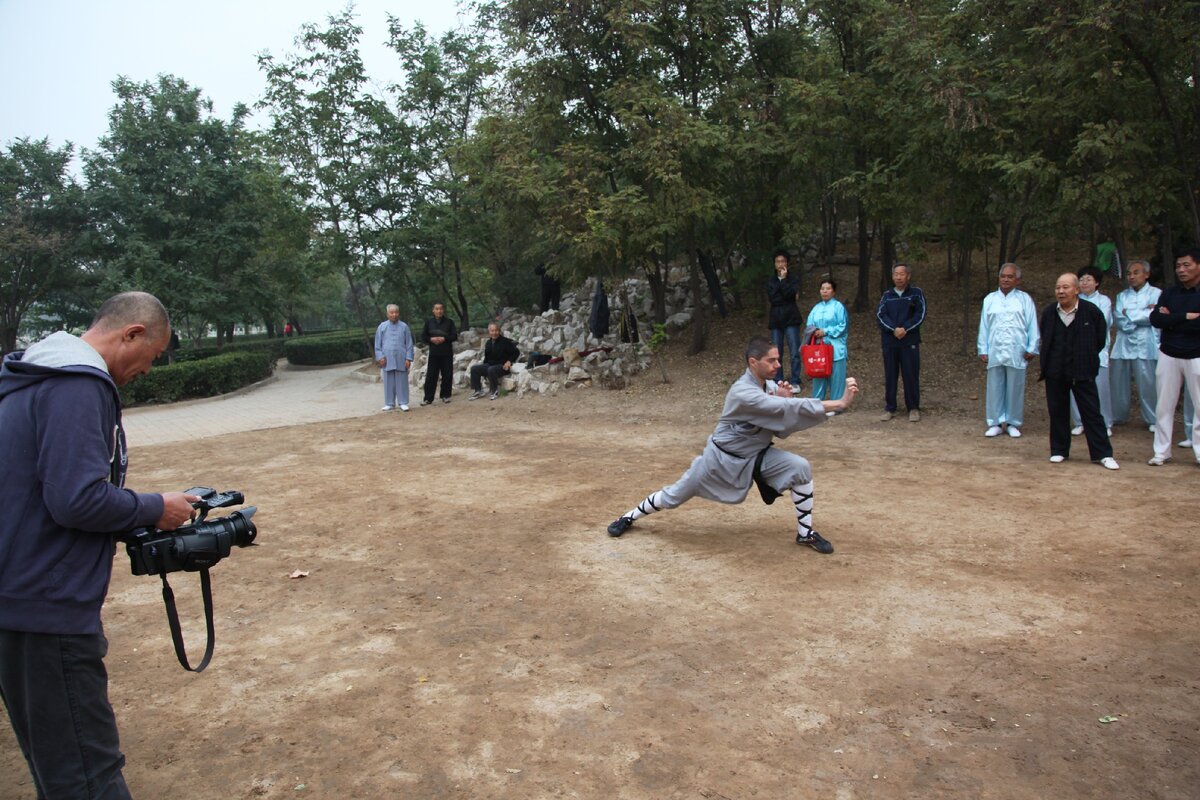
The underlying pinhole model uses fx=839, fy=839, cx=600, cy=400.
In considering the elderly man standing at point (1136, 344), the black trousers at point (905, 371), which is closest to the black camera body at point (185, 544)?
the black trousers at point (905, 371)

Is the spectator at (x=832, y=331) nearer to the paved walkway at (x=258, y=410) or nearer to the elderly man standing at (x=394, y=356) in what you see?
the elderly man standing at (x=394, y=356)

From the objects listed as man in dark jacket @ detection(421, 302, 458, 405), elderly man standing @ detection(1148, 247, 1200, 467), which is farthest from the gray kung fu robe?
man in dark jacket @ detection(421, 302, 458, 405)

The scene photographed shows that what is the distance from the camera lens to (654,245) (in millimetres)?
13445

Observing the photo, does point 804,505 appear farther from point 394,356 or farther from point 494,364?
point 394,356

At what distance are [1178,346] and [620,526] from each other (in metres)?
5.18

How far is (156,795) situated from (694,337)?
13026 mm

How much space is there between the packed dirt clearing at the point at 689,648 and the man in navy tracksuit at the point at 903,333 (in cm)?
261

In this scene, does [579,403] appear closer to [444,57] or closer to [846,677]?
[846,677]

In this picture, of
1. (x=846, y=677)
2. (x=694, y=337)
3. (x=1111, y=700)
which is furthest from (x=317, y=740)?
(x=694, y=337)

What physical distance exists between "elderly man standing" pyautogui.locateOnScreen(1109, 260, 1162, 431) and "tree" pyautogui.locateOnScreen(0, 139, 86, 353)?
21845mm

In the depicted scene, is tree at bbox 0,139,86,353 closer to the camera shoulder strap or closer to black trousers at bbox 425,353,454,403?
black trousers at bbox 425,353,454,403

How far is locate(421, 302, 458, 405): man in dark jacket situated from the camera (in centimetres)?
1444

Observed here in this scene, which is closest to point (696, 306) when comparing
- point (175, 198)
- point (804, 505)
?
point (804, 505)

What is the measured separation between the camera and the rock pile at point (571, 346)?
14.4 metres
